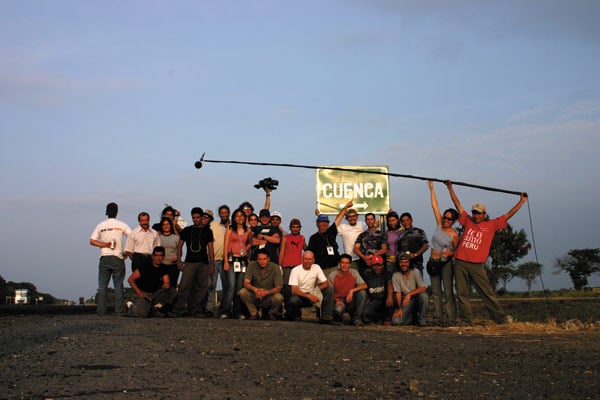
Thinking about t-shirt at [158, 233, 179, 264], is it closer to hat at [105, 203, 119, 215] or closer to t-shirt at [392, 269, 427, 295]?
Answer: hat at [105, 203, 119, 215]

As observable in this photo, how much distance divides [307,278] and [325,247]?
892 millimetres

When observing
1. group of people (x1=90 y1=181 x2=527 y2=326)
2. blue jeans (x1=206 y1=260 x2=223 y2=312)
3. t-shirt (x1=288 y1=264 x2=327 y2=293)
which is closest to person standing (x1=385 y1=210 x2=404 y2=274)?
group of people (x1=90 y1=181 x2=527 y2=326)

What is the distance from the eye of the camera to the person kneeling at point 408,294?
46.7ft

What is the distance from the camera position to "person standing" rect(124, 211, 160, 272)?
→ 1532 centimetres

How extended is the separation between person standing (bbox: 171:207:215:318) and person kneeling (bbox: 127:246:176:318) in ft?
0.86

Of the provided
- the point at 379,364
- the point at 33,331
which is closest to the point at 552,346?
the point at 379,364

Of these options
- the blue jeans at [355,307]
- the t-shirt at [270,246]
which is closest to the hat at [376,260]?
the blue jeans at [355,307]

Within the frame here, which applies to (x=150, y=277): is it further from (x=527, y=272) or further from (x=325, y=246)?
(x=527, y=272)

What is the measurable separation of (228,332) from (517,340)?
4082 millimetres

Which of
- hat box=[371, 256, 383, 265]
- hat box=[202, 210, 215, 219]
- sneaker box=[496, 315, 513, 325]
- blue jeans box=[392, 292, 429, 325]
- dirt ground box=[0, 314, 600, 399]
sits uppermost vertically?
hat box=[202, 210, 215, 219]

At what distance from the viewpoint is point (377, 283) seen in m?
14.7

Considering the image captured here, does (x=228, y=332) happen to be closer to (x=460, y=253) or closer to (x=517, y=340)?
(x=517, y=340)

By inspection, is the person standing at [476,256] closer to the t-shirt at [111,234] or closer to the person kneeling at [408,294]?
the person kneeling at [408,294]

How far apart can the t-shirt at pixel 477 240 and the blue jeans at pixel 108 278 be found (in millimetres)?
6452
